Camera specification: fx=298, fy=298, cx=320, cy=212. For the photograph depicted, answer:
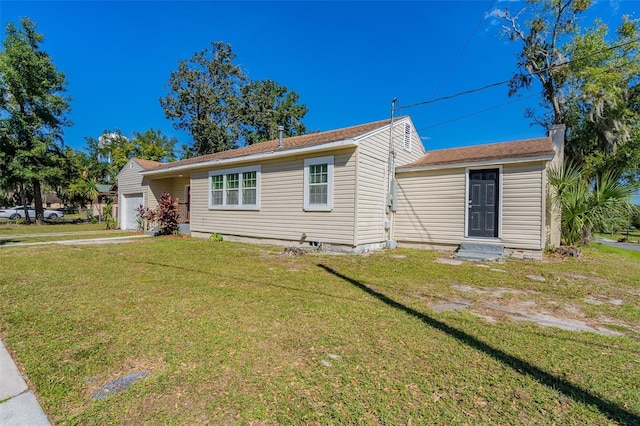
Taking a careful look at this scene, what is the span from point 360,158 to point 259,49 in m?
20.6

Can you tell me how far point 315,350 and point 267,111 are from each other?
88.7 feet

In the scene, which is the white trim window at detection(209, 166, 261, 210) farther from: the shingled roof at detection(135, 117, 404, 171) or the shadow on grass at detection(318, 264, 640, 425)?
the shadow on grass at detection(318, 264, 640, 425)

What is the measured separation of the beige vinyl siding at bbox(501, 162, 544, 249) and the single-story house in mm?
22

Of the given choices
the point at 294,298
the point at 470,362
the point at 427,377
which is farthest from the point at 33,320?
the point at 470,362

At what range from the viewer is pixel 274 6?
1399 cm

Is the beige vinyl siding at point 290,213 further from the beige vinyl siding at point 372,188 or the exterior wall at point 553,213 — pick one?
the exterior wall at point 553,213

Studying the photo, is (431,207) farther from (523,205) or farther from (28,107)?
(28,107)

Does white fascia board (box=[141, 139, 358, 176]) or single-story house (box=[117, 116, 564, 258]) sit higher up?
white fascia board (box=[141, 139, 358, 176])

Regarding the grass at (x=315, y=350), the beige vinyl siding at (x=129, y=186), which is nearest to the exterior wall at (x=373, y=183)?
the grass at (x=315, y=350)

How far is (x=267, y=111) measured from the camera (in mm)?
27188

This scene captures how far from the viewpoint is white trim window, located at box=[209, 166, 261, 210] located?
34.4ft

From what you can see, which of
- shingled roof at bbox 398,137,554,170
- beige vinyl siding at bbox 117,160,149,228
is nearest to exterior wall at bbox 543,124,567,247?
shingled roof at bbox 398,137,554,170

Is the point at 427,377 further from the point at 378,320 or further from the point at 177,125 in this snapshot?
the point at 177,125

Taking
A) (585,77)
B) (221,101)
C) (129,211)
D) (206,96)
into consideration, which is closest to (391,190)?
(585,77)
